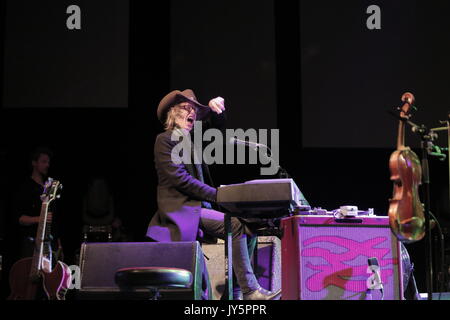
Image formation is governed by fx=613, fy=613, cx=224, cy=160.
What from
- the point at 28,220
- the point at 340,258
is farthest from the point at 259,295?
the point at 28,220

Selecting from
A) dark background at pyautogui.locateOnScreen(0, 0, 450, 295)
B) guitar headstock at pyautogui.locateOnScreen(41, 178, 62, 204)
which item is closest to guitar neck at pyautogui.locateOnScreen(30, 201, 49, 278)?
guitar headstock at pyautogui.locateOnScreen(41, 178, 62, 204)

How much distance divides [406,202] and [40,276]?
3.08m

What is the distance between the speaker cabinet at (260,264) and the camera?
4801 mm

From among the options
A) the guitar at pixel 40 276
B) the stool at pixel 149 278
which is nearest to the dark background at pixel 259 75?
the guitar at pixel 40 276

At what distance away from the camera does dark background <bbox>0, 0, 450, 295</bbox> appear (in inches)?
259

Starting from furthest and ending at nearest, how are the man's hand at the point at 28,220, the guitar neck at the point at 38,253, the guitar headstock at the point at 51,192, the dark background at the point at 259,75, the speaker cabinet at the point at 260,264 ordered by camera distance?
the dark background at the point at 259,75, the man's hand at the point at 28,220, the guitar headstock at the point at 51,192, the guitar neck at the point at 38,253, the speaker cabinet at the point at 260,264

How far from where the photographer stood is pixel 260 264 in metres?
4.88

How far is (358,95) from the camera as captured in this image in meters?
6.59

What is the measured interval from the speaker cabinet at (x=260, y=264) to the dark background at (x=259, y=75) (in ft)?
6.31

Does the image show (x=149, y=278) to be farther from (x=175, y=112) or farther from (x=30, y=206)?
(x=30, y=206)

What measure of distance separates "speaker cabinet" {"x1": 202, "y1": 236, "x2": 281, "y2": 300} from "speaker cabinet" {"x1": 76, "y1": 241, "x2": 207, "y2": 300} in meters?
1.03

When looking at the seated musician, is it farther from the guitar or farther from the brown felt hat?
the guitar

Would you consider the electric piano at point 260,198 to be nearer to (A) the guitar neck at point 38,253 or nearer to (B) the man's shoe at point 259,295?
(B) the man's shoe at point 259,295
